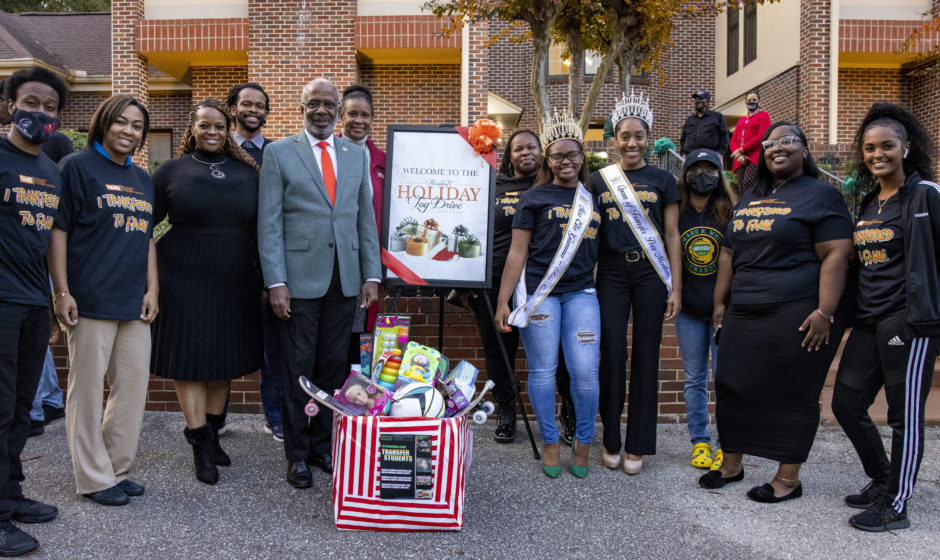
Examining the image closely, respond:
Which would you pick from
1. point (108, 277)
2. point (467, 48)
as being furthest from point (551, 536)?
point (467, 48)

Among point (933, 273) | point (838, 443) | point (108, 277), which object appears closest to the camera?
point (933, 273)

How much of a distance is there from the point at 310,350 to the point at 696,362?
7.28 feet

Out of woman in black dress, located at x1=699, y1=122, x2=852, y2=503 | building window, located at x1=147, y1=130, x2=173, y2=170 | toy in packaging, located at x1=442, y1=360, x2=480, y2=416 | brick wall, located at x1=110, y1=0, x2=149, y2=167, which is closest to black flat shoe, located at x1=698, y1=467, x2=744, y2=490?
woman in black dress, located at x1=699, y1=122, x2=852, y2=503

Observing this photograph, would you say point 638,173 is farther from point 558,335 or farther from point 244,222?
point 244,222

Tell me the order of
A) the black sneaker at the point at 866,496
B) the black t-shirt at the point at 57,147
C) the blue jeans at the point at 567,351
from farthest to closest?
1. the black t-shirt at the point at 57,147
2. the blue jeans at the point at 567,351
3. the black sneaker at the point at 866,496

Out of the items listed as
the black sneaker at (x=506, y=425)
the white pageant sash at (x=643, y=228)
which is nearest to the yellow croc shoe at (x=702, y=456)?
the white pageant sash at (x=643, y=228)

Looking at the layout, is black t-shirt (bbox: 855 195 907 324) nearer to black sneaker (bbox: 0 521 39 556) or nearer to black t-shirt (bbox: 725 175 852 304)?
black t-shirt (bbox: 725 175 852 304)

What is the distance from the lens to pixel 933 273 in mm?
3027

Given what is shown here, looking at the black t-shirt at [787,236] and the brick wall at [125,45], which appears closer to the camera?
the black t-shirt at [787,236]

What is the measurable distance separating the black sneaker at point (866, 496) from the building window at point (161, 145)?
1459 centimetres

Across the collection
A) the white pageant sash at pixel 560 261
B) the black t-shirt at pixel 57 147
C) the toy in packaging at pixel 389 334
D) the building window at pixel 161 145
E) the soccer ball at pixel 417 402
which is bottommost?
the soccer ball at pixel 417 402

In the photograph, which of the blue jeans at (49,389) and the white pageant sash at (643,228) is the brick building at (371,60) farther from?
the white pageant sash at (643,228)

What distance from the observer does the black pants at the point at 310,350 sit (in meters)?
3.58

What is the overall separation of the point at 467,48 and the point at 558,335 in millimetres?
8279
